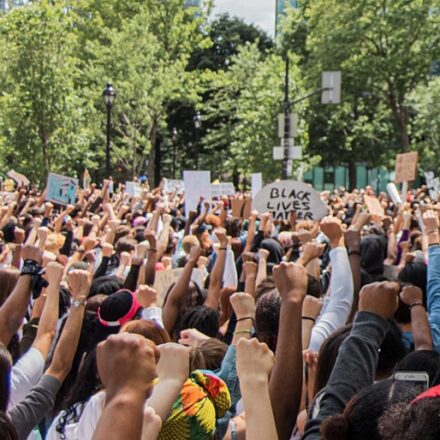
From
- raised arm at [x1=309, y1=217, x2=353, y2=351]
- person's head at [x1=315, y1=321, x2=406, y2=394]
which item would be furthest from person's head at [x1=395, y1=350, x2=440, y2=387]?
raised arm at [x1=309, y1=217, x2=353, y2=351]

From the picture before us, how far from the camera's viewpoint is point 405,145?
156ft

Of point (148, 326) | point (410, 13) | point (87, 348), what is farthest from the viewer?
point (410, 13)

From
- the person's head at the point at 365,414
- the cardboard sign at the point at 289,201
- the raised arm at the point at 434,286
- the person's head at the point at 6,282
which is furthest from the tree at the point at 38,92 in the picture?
the person's head at the point at 365,414

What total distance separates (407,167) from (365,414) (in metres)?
14.9

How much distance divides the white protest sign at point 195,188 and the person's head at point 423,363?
10.5 m

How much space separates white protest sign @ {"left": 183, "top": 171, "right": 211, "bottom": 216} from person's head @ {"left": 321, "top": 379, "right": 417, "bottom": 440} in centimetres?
1147

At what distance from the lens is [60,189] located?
14.9 meters

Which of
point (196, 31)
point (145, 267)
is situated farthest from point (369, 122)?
point (145, 267)

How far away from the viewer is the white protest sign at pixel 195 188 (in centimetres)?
1398

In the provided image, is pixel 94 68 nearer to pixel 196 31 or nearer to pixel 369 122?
pixel 196 31

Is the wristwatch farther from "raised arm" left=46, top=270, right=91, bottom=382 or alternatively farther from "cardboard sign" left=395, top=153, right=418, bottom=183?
"cardboard sign" left=395, top=153, right=418, bottom=183

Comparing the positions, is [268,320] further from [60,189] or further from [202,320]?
[60,189]

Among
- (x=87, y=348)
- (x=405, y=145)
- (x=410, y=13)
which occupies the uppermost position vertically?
(x=410, y=13)

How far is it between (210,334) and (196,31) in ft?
168
